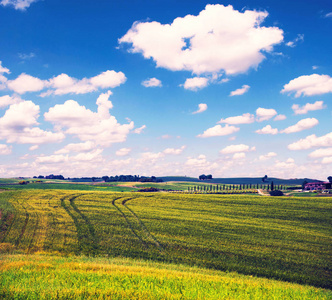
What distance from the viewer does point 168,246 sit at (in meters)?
33.4

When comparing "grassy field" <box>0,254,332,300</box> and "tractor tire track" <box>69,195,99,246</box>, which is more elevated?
"grassy field" <box>0,254,332,300</box>

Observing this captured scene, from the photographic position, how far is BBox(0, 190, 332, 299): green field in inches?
445

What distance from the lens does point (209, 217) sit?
5094cm

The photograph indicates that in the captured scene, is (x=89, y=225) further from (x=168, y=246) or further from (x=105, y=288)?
(x=105, y=288)

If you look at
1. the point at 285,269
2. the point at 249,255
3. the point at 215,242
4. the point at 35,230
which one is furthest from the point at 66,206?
the point at 285,269

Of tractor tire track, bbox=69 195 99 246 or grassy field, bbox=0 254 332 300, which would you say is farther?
tractor tire track, bbox=69 195 99 246

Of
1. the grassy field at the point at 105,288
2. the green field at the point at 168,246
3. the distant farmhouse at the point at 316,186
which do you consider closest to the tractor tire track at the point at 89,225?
the green field at the point at 168,246

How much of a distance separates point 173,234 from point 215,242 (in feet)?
19.9

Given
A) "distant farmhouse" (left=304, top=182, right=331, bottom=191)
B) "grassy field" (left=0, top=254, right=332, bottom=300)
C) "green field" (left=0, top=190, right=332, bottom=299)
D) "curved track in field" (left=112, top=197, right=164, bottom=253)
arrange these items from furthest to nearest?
"distant farmhouse" (left=304, top=182, right=331, bottom=191)
"curved track in field" (left=112, top=197, right=164, bottom=253)
"green field" (left=0, top=190, right=332, bottom=299)
"grassy field" (left=0, top=254, right=332, bottom=300)

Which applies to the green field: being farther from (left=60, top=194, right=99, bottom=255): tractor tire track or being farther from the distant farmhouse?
the distant farmhouse

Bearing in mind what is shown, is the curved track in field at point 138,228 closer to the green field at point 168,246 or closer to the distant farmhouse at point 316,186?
the green field at point 168,246

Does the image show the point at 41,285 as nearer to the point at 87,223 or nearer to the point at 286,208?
the point at 87,223

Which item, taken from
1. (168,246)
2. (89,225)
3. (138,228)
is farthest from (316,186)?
(89,225)

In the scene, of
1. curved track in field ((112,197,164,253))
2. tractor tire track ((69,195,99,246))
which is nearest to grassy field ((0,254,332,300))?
curved track in field ((112,197,164,253))
